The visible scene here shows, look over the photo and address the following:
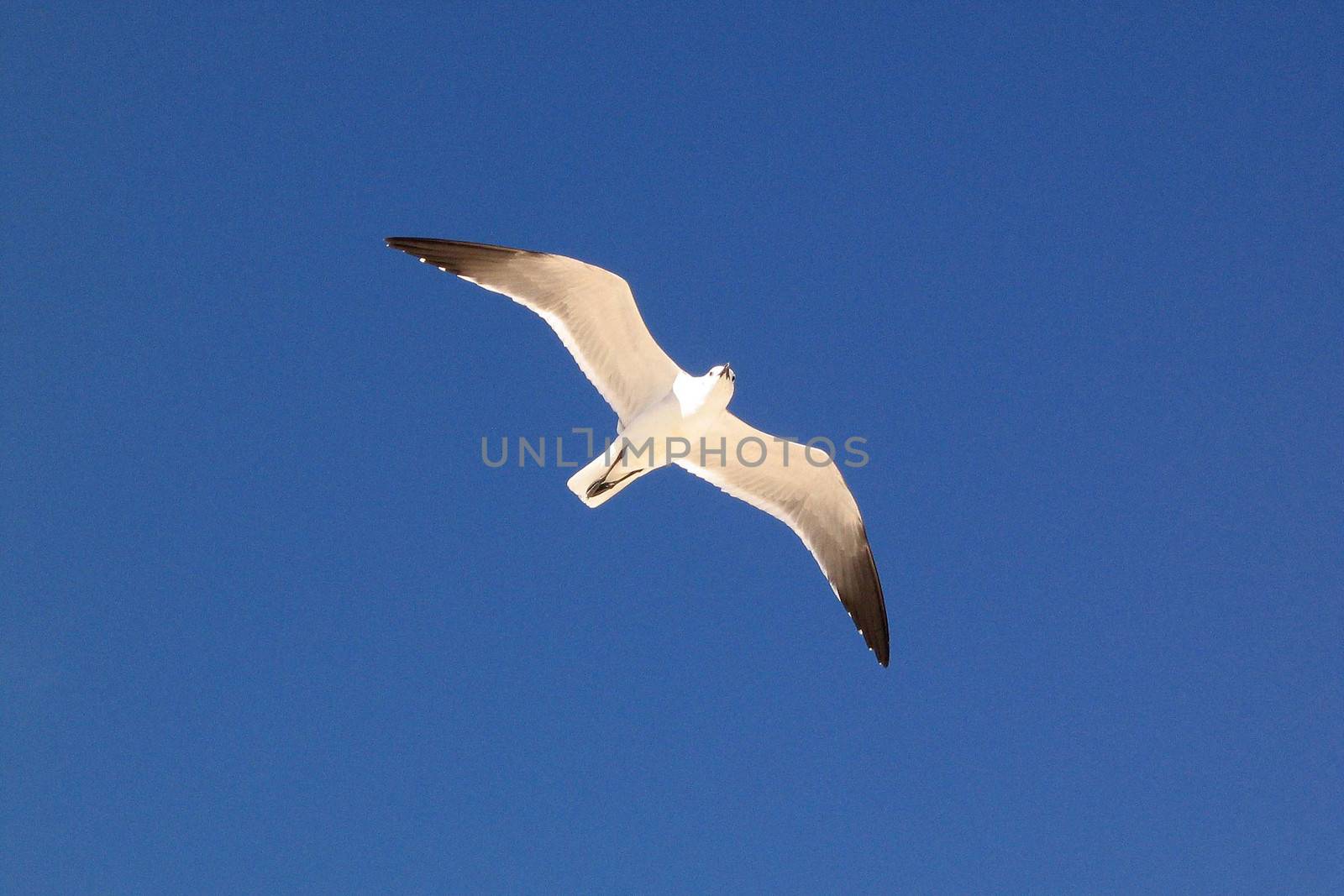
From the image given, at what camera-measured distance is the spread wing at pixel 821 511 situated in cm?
1130

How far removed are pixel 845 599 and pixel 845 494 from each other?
40.9 inches

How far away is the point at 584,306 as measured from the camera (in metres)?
10.1

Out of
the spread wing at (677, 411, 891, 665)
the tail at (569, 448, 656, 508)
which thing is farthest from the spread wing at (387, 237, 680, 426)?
the spread wing at (677, 411, 891, 665)

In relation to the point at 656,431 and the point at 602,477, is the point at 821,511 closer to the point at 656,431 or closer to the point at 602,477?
the point at 656,431

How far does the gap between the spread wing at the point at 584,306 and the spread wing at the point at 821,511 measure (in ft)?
3.57

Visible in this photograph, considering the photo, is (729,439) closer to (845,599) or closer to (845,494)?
(845,494)

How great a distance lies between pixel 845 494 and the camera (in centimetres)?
1141

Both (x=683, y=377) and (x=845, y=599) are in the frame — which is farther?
(x=845, y=599)

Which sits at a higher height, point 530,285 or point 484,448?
point 530,285

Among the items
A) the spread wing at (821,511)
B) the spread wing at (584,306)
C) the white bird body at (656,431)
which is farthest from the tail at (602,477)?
the spread wing at (821,511)

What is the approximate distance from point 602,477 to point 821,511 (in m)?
2.47

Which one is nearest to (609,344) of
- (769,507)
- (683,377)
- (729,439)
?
(683,377)

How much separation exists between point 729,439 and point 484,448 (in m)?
2.27

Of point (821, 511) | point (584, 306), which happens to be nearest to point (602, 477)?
point (584, 306)
